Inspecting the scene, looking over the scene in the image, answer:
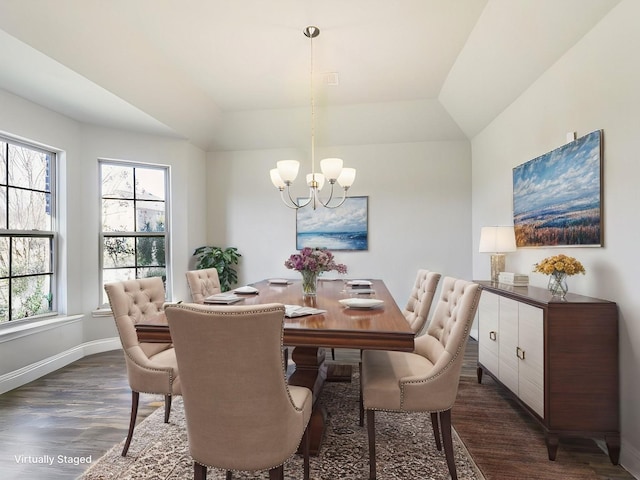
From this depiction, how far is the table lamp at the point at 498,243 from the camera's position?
309cm

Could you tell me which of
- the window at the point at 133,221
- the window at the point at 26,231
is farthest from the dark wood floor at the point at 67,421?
the window at the point at 133,221

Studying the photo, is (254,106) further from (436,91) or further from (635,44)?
(635,44)

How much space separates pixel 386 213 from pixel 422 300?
2.27 metres

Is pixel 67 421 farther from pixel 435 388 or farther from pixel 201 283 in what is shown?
pixel 435 388

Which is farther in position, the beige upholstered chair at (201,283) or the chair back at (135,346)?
the beige upholstered chair at (201,283)

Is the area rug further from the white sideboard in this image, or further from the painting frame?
the painting frame

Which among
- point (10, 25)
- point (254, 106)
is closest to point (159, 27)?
point (10, 25)

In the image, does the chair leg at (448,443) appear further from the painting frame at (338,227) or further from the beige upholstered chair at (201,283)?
the painting frame at (338,227)

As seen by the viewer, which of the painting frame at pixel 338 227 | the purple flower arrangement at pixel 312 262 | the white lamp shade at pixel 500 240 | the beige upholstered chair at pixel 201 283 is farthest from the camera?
the painting frame at pixel 338 227

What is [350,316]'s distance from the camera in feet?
6.11

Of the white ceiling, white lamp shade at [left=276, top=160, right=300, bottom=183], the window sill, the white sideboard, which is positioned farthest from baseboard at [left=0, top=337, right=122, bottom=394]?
the white sideboard

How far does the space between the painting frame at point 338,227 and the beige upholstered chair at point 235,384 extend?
3.54 metres

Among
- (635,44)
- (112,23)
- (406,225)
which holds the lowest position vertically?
(406,225)

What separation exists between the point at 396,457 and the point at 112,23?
351 centimetres
